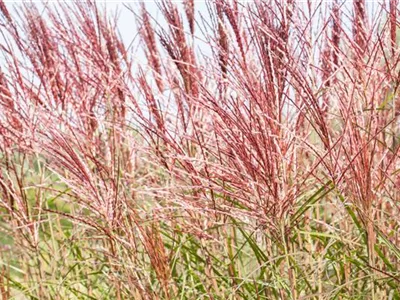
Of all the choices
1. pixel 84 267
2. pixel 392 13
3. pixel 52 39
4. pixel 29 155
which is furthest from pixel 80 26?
pixel 392 13

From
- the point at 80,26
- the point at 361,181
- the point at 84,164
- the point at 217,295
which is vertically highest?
the point at 80,26

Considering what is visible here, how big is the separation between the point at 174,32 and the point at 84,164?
0.62 m

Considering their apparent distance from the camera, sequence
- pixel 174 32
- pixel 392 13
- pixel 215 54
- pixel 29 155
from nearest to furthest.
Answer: pixel 392 13
pixel 215 54
pixel 174 32
pixel 29 155

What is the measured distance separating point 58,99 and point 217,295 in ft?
3.05

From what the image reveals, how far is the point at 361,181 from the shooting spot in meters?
1.80

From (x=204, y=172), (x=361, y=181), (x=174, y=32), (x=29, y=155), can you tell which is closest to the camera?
(x=361, y=181)

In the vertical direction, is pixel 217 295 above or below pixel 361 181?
below

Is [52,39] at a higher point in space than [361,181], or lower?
higher

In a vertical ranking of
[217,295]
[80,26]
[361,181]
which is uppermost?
[80,26]

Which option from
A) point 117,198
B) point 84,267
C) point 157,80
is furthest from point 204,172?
point 84,267

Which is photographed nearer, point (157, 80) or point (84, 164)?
point (84, 164)

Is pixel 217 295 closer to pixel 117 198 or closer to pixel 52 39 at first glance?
pixel 117 198

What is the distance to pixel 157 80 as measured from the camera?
3.08m

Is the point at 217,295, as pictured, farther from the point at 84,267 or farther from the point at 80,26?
the point at 80,26
